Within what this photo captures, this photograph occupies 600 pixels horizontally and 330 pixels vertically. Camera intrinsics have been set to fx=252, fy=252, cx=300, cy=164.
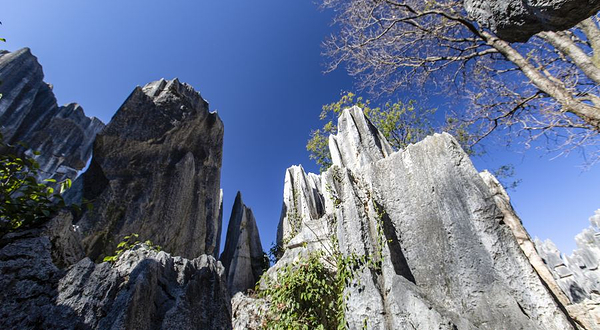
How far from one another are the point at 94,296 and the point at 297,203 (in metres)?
11.9

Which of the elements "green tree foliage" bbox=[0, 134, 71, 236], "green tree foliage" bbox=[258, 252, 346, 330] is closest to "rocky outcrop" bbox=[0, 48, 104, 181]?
"green tree foliage" bbox=[258, 252, 346, 330]

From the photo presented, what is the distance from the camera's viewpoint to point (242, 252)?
12000 millimetres

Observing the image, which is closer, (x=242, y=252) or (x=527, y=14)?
(x=527, y=14)

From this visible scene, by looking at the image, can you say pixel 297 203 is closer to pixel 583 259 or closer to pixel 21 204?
pixel 21 204

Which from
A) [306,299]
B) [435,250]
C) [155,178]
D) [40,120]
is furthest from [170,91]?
[40,120]

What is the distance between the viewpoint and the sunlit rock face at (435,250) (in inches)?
146

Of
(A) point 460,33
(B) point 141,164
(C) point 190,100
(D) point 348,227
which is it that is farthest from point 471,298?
(C) point 190,100

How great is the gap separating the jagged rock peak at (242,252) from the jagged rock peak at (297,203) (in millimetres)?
1316

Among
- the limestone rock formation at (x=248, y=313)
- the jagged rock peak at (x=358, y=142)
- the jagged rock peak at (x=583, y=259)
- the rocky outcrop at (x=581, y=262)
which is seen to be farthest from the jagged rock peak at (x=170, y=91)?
the jagged rock peak at (x=583, y=259)

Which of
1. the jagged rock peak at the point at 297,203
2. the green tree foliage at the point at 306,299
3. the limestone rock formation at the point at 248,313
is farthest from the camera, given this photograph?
the jagged rock peak at the point at 297,203

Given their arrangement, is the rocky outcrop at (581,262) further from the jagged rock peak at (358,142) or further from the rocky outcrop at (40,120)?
the rocky outcrop at (40,120)

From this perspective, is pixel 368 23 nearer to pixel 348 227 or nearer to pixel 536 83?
pixel 536 83

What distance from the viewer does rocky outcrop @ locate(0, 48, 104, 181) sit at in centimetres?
2488

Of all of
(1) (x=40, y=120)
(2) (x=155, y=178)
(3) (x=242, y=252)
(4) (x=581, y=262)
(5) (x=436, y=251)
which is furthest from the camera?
(4) (x=581, y=262)
